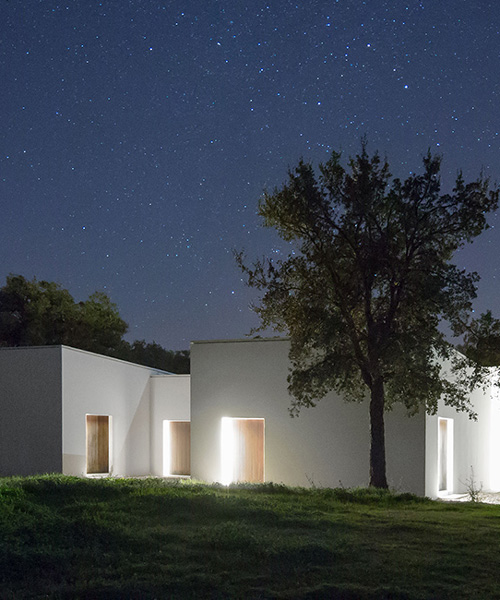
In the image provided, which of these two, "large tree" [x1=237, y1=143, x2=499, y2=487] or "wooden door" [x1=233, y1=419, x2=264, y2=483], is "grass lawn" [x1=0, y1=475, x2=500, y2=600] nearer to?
"large tree" [x1=237, y1=143, x2=499, y2=487]

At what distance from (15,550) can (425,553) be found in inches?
151

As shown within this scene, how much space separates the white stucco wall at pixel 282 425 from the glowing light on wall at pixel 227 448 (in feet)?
0.46

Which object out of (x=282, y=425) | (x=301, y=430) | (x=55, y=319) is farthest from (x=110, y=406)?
(x=55, y=319)

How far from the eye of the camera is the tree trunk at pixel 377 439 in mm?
13438

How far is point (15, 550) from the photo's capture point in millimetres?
6258

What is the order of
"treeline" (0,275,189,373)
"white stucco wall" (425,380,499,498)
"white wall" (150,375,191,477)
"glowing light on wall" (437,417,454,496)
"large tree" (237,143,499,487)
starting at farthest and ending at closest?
1. "treeline" (0,275,189,373)
2. "white wall" (150,375,191,477)
3. "glowing light on wall" (437,417,454,496)
4. "white stucco wall" (425,380,499,498)
5. "large tree" (237,143,499,487)

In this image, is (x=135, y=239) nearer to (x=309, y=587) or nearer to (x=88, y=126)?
(x=88, y=126)

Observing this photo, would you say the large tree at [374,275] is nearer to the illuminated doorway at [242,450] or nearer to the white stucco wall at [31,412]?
the illuminated doorway at [242,450]

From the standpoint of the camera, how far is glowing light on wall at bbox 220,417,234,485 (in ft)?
55.0

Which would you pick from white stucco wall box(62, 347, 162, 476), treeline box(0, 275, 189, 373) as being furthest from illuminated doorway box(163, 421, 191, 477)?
treeline box(0, 275, 189, 373)

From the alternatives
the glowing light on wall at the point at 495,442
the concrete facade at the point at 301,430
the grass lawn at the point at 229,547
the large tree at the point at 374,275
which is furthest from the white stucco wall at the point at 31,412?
the glowing light on wall at the point at 495,442

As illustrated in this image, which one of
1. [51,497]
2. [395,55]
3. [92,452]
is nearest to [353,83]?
[395,55]

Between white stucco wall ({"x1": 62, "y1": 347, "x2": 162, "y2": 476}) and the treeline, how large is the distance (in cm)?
1498

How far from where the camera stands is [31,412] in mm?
17719
